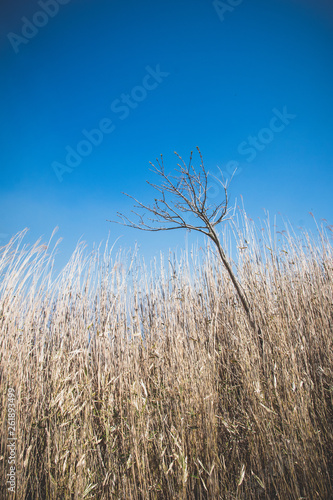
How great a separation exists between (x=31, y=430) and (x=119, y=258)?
162 cm

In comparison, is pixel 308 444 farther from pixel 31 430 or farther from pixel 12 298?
pixel 12 298

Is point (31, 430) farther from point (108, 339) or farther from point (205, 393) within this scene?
point (205, 393)

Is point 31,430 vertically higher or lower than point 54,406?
lower

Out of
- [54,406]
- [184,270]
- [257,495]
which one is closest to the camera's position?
[257,495]

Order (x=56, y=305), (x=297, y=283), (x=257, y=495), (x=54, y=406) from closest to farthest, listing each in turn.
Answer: (x=257, y=495) < (x=54, y=406) < (x=56, y=305) < (x=297, y=283)

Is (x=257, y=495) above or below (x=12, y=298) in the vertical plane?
below

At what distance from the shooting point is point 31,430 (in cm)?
165

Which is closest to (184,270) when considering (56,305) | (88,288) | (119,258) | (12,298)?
(119,258)

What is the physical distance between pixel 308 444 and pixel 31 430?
1.75 m

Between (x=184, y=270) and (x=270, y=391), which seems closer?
(x=270, y=391)

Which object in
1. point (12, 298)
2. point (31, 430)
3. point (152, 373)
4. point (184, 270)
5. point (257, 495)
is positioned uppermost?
point (184, 270)

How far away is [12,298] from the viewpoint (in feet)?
7.03

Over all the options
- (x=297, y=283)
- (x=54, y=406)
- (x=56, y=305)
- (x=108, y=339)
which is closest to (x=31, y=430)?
(x=54, y=406)

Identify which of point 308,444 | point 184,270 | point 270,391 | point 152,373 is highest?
point 184,270
